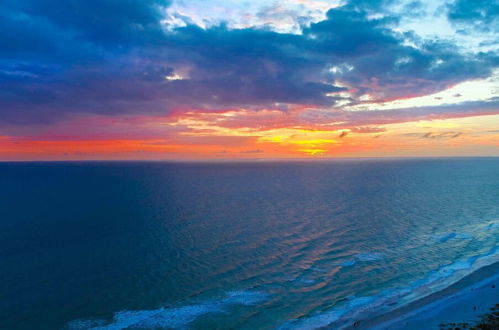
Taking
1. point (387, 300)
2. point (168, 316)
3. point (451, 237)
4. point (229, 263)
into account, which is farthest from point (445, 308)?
point (451, 237)

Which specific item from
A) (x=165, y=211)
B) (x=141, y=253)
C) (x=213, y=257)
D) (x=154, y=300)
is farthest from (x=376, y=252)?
(x=165, y=211)

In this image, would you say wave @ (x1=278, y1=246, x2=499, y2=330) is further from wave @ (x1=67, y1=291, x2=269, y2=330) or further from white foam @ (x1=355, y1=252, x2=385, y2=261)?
white foam @ (x1=355, y1=252, x2=385, y2=261)

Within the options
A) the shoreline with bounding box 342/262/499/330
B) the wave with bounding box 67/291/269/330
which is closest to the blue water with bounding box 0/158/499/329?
the wave with bounding box 67/291/269/330

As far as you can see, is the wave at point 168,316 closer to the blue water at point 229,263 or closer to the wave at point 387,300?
the blue water at point 229,263

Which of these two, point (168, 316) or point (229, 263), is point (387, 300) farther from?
point (168, 316)

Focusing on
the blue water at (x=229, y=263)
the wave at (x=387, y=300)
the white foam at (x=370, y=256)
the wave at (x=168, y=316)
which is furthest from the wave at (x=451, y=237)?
the wave at (x=168, y=316)
